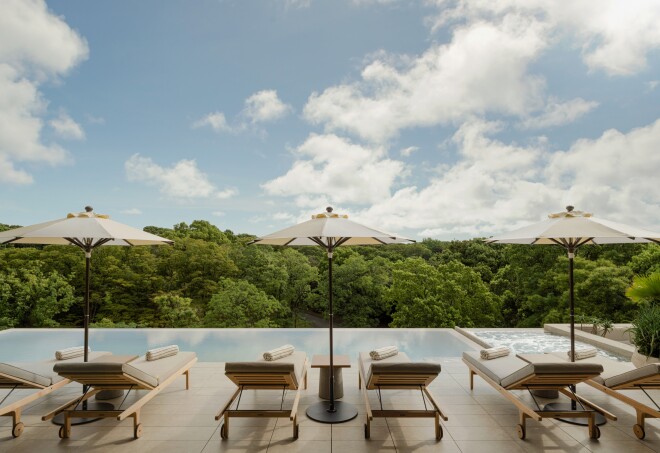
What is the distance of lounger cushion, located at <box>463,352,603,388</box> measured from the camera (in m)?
4.07

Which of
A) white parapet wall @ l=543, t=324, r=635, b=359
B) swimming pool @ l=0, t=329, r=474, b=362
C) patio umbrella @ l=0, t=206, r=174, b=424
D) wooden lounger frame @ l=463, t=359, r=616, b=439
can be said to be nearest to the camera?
wooden lounger frame @ l=463, t=359, r=616, b=439

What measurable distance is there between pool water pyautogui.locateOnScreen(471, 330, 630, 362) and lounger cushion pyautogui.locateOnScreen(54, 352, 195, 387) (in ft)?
23.6

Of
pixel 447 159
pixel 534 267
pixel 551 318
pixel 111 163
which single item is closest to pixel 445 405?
pixel 551 318

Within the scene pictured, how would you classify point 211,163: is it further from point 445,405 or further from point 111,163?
point 445,405

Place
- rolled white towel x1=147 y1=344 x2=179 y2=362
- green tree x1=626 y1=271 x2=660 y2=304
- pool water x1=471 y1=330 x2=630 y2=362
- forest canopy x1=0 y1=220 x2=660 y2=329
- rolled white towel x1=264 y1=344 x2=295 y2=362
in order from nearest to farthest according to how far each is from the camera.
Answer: rolled white towel x1=264 y1=344 x2=295 y2=362, rolled white towel x1=147 y1=344 x2=179 y2=362, green tree x1=626 y1=271 x2=660 y2=304, pool water x1=471 y1=330 x2=630 y2=362, forest canopy x1=0 y1=220 x2=660 y2=329

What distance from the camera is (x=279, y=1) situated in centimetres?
1485

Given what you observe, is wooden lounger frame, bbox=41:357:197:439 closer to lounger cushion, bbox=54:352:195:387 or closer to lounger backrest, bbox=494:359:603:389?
lounger cushion, bbox=54:352:195:387

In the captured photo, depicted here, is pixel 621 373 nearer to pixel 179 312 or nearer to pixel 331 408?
pixel 331 408

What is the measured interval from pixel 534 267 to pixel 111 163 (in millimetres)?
21543

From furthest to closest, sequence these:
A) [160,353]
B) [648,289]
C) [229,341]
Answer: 1. [229,341]
2. [648,289]
3. [160,353]

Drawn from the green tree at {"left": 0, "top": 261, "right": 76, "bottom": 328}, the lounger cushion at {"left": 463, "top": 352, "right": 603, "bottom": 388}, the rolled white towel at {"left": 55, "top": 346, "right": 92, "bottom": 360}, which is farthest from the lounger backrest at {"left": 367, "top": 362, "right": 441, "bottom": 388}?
the green tree at {"left": 0, "top": 261, "right": 76, "bottom": 328}

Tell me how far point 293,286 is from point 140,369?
18258 millimetres

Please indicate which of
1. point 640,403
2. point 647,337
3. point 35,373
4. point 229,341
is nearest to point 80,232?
point 35,373

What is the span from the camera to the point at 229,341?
1066 cm
